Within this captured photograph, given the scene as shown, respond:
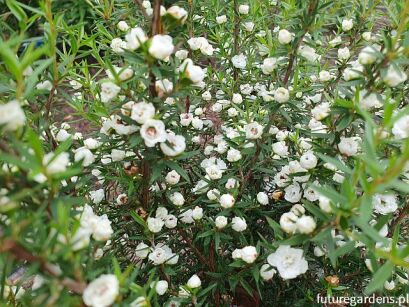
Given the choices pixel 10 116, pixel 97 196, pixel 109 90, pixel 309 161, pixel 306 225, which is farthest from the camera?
pixel 97 196

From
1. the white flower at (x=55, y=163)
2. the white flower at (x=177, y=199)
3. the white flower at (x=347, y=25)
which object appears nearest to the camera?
the white flower at (x=55, y=163)

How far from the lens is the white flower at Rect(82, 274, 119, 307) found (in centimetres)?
99

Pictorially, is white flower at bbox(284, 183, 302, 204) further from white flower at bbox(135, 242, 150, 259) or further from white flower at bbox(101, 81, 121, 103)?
white flower at bbox(101, 81, 121, 103)

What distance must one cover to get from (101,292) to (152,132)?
0.51 meters

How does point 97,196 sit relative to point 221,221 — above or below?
below

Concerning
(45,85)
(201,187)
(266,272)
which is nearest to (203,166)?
(201,187)

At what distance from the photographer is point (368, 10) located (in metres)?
2.00

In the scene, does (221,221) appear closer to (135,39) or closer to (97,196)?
(97,196)

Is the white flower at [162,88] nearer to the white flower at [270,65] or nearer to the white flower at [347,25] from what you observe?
the white flower at [270,65]

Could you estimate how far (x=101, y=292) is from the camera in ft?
3.28

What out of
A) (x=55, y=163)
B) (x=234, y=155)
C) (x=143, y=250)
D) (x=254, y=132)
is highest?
(x=55, y=163)

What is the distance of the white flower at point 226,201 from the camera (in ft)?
5.19

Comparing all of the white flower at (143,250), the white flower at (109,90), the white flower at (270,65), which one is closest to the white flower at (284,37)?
the white flower at (270,65)

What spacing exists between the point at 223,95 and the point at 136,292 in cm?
139
